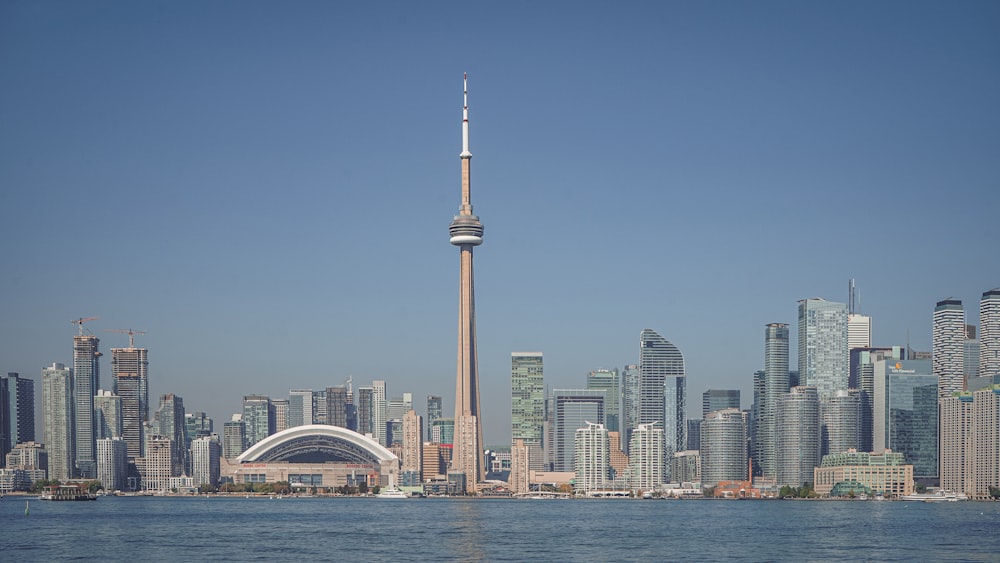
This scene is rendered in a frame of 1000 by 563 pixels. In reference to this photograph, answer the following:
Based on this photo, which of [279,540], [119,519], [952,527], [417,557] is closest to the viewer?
[417,557]

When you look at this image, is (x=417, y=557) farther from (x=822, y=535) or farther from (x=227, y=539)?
(x=822, y=535)

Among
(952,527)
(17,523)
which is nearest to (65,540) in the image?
(17,523)

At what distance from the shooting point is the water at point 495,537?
3036 inches

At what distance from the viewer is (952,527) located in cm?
11262

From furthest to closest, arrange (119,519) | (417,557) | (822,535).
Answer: (119,519) → (822,535) → (417,557)

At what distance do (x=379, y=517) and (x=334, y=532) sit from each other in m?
33.3

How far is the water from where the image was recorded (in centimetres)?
7712

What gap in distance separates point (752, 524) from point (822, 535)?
64.6 feet

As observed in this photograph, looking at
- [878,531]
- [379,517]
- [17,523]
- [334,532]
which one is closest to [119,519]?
[17,523]

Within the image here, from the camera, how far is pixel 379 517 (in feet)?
436

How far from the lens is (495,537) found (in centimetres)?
9231

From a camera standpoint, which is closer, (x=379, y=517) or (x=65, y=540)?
(x=65, y=540)

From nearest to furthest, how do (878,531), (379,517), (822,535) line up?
(822,535)
(878,531)
(379,517)

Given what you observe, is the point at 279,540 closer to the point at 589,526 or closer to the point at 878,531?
the point at 589,526
